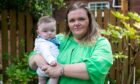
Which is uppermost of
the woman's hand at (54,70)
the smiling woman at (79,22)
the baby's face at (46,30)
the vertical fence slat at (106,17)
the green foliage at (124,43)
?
the smiling woman at (79,22)

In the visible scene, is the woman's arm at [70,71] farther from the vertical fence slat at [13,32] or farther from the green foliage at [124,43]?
the vertical fence slat at [13,32]

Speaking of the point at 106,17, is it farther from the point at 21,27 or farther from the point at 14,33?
the point at 14,33

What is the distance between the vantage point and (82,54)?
289 centimetres

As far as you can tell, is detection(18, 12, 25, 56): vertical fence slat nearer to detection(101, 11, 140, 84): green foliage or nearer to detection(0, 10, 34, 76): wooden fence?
detection(0, 10, 34, 76): wooden fence

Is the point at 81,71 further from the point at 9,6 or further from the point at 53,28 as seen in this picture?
the point at 9,6

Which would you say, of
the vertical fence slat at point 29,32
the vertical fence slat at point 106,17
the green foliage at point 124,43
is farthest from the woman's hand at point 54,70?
the vertical fence slat at point 106,17

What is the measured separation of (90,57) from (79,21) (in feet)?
0.99

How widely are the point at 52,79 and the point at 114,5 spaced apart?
39.1 ft

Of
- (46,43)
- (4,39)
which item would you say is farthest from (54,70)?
(4,39)

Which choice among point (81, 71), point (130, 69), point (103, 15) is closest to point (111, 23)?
point (103, 15)

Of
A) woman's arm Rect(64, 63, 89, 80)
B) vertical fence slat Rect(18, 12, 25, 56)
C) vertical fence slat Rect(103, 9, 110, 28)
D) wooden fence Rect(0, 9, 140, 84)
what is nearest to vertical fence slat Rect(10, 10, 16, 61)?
wooden fence Rect(0, 9, 140, 84)

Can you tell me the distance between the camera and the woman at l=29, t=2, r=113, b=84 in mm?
2744

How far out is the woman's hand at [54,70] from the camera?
111 inches

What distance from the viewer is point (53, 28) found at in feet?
10.6
